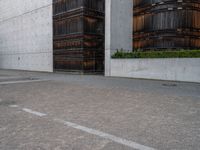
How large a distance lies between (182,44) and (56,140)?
16.3m

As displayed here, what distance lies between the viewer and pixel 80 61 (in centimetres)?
2055

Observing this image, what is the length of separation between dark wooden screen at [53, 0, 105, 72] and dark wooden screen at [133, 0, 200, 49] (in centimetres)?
563

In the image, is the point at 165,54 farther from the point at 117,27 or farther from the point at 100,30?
the point at 100,30

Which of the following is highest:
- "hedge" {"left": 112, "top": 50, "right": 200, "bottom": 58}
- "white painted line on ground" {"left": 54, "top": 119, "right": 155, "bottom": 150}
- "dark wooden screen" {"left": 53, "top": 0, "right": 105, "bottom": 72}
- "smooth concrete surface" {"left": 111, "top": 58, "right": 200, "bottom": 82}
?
"dark wooden screen" {"left": 53, "top": 0, "right": 105, "bottom": 72}

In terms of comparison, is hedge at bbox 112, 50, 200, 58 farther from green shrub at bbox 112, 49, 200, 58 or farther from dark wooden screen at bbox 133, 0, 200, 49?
dark wooden screen at bbox 133, 0, 200, 49

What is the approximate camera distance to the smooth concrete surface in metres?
13.6

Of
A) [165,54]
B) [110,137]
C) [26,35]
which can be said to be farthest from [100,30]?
[110,137]

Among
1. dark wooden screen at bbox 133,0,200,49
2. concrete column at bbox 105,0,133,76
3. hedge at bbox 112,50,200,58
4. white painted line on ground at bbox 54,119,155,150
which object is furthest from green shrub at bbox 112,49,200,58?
white painted line on ground at bbox 54,119,155,150

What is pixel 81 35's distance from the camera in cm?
2038

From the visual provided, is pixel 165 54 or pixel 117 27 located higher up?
pixel 117 27

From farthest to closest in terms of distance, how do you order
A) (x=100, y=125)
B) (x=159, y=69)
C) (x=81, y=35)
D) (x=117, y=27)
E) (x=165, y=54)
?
(x=81, y=35)
(x=117, y=27)
(x=159, y=69)
(x=165, y=54)
(x=100, y=125)

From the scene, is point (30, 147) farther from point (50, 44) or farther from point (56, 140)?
point (50, 44)

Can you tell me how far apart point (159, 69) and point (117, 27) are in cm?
650

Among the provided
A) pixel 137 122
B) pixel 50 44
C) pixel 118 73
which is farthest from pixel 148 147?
pixel 50 44
